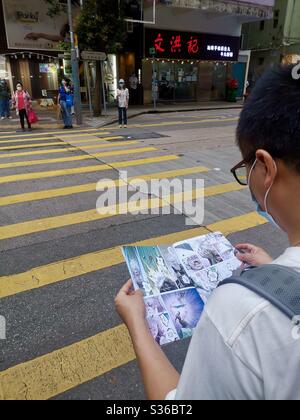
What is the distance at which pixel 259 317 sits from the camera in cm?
72

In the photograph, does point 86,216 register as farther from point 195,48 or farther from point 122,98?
point 195,48

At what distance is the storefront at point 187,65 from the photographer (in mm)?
20062

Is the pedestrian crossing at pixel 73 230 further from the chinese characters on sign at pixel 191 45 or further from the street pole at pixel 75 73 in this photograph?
the chinese characters on sign at pixel 191 45

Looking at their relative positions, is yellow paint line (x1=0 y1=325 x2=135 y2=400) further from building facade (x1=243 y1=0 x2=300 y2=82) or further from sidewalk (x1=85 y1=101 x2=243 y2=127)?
building facade (x1=243 y1=0 x2=300 y2=82)

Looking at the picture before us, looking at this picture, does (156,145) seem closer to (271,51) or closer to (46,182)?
(46,182)

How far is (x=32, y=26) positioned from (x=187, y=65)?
9.73 meters

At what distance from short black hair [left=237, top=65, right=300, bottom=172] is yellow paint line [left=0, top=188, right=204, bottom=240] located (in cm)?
406

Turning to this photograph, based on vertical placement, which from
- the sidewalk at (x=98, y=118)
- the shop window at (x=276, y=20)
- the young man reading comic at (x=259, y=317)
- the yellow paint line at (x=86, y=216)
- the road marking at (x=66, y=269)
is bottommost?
the road marking at (x=66, y=269)

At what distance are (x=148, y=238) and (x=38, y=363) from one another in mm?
2196

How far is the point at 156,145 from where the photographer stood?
10.0 metres

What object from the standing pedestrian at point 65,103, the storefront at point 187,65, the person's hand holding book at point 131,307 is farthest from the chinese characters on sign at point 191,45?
the person's hand holding book at point 131,307

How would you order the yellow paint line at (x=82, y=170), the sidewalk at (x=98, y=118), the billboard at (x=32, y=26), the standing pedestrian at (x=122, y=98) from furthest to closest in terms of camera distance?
the billboard at (x=32, y=26) < the sidewalk at (x=98, y=118) < the standing pedestrian at (x=122, y=98) < the yellow paint line at (x=82, y=170)

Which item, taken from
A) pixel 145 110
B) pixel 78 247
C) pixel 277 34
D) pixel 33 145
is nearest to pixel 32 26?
pixel 145 110
